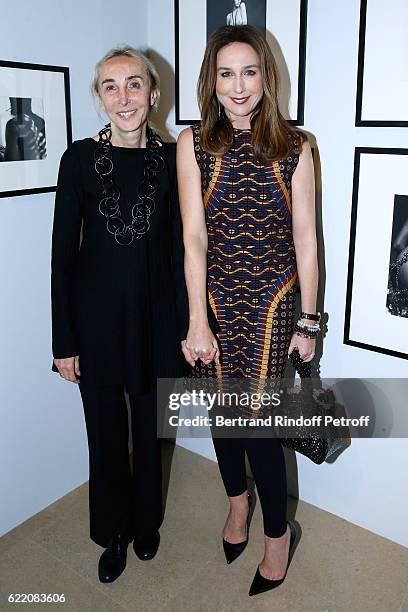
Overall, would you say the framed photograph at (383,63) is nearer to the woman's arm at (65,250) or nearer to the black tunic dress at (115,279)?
the black tunic dress at (115,279)

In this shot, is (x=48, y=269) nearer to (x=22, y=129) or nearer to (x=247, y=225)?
(x=22, y=129)

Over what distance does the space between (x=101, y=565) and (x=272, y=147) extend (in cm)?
140

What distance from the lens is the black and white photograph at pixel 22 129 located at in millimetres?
1769

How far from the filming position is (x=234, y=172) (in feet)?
5.36

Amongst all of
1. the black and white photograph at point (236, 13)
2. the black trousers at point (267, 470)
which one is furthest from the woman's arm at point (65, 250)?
the black and white photograph at point (236, 13)

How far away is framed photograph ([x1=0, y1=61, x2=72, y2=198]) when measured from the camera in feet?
5.81

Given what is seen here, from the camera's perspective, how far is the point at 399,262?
71.7 inches

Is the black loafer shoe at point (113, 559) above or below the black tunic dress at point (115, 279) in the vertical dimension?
below

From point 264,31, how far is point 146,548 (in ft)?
5.74

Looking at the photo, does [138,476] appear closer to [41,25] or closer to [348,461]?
[348,461]

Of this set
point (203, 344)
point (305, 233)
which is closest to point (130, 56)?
point (305, 233)

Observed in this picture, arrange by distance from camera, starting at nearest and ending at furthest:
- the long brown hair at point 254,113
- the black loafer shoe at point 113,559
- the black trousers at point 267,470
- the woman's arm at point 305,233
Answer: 1. the long brown hair at point 254,113
2. the woman's arm at point 305,233
3. the black trousers at point 267,470
4. the black loafer shoe at point 113,559

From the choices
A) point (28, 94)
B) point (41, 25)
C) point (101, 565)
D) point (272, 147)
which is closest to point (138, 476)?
point (101, 565)

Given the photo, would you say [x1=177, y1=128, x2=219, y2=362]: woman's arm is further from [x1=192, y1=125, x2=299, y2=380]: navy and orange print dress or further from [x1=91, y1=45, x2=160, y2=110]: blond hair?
[x1=91, y1=45, x2=160, y2=110]: blond hair
